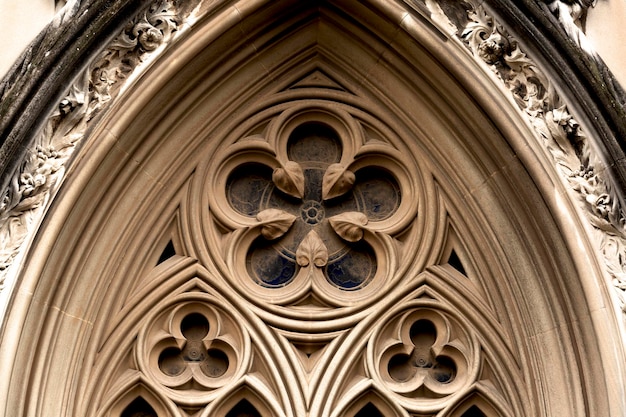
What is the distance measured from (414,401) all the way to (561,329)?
1.15 meters

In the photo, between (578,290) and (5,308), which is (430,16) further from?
(5,308)

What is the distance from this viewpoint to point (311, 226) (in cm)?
976

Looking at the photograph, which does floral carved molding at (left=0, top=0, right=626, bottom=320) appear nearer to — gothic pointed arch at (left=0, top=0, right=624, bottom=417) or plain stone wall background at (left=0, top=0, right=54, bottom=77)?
gothic pointed arch at (left=0, top=0, right=624, bottom=417)

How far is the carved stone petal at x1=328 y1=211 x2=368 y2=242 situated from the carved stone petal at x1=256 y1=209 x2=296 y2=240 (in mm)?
336

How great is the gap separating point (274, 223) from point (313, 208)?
1.18 ft

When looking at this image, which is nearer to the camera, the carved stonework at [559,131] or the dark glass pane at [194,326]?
the carved stonework at [559,131]

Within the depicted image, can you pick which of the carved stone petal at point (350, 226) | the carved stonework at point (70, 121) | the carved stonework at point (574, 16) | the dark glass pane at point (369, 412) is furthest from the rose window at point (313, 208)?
the carved stonework at point (574, 16)

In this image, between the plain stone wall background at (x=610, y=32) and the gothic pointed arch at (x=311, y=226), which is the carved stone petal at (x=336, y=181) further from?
the plain stone wall background at (x=610, y=32)

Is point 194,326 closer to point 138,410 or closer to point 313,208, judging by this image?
point 138,410

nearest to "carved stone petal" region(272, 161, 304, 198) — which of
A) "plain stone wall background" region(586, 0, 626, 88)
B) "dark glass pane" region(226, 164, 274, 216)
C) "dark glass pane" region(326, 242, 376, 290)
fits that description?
"dark glass pane" region(226, 164, 274, 216)

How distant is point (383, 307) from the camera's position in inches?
368

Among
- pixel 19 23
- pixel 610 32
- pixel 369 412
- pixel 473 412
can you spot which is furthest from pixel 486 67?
pixel 19 23

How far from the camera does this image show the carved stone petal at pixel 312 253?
9.58m

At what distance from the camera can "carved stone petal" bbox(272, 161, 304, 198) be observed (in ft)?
31.9
